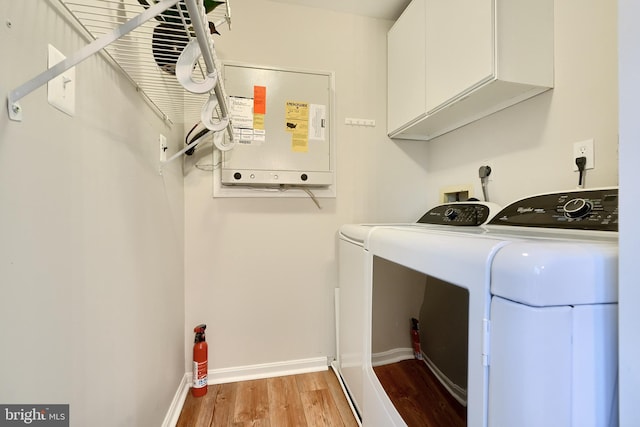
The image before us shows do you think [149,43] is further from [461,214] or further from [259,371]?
[259,371]

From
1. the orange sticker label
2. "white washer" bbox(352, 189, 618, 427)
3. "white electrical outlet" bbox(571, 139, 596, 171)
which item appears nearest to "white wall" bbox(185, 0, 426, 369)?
the orange sticker label

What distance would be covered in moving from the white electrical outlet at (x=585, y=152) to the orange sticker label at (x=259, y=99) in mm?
1470

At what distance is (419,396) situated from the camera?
0.83 metres

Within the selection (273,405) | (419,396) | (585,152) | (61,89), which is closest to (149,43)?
(61,89)

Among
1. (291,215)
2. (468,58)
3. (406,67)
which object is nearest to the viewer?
(468,58)

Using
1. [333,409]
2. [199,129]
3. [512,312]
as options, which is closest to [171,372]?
[333,409]

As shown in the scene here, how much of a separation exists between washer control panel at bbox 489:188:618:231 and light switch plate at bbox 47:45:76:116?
1.37 meters

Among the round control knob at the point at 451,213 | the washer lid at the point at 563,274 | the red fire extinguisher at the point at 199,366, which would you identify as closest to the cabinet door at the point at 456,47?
the round control knob at the point at 451,213

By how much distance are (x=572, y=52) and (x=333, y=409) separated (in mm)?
1915

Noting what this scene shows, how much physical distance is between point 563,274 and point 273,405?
151 cm

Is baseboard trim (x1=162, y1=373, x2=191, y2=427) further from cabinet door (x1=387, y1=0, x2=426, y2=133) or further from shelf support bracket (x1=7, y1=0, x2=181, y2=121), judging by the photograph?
cabinet door (x1=387, y1=0, x2=426, y2=133)

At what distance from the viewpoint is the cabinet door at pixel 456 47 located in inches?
42.9

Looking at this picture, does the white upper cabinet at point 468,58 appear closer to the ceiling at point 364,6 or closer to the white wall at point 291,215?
the ceiling at point 364,6

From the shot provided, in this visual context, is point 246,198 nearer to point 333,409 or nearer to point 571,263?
point 333,409
